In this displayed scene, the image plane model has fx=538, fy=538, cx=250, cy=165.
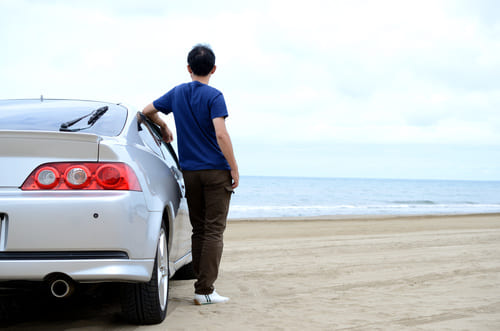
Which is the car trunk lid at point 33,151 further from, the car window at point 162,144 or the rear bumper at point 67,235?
Result: the car window at point 162,144

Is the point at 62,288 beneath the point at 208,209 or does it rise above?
beneath

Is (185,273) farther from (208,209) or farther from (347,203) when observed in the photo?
(347,203)

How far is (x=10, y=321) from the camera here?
3.70 m

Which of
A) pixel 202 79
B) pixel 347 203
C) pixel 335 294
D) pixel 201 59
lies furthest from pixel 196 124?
pixel 347 203

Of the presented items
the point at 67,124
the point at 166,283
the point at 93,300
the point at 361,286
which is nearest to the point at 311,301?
the point at 361,286

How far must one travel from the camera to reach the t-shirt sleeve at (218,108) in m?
4.15

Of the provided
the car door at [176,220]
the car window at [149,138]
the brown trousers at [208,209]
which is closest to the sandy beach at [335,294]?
the brown trousers at [208,209]

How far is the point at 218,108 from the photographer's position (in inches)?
163

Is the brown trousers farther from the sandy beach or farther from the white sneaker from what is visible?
the sandy beach

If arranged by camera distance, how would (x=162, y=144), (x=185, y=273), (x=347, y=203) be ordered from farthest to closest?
(x=347, y=203), (x=185, y=273), (x=162, y=144)

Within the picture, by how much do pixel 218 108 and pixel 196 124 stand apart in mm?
253

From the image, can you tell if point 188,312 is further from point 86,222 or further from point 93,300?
point 86,222

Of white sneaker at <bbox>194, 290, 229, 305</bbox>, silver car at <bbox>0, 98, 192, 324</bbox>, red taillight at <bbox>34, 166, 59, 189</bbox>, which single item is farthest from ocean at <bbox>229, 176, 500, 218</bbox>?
red taillight at <bbox>34, 166, 59, 189</bbox>

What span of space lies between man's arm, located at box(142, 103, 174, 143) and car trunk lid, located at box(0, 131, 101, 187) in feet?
4.65
